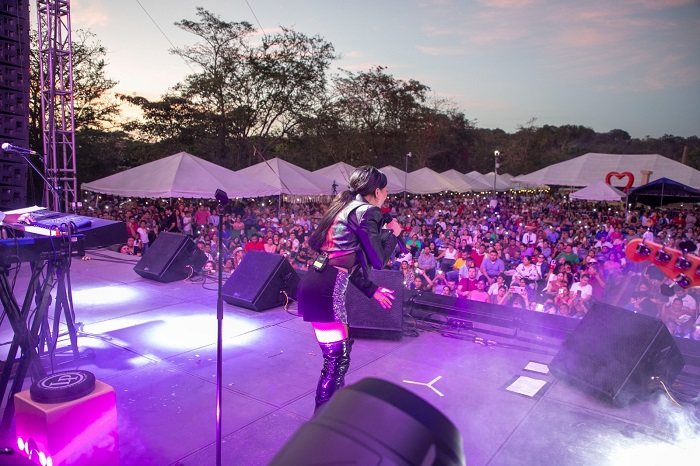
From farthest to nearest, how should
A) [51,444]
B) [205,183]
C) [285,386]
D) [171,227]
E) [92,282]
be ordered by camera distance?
1. [171,227]
2. [205,183]
3. [92,282]
4. [285,386]
5. [51,444]

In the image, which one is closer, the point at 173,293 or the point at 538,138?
the point at 173,293

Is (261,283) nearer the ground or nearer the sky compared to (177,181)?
nearer the ground

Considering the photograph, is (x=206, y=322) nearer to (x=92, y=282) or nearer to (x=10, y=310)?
(x=10, y=310)

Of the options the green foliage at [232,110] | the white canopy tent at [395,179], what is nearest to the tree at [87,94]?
the green foliage at [232,110]

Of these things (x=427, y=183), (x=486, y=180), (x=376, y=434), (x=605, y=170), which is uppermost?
(x=605, y=170)

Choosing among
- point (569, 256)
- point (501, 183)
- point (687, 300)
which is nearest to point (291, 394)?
point (687, 300)

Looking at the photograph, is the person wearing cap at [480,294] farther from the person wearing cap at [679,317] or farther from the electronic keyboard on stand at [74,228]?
the electronic keyboard on stand at [74,228]

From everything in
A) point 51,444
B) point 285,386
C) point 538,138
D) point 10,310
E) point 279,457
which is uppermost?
point 538,138

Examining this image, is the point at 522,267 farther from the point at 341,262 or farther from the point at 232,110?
the point at 232,110

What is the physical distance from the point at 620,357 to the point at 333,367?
93.2 inches

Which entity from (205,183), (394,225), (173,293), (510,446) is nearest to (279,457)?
(394,225)

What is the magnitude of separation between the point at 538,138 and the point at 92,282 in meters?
65.4

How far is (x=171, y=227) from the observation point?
14.3 metres

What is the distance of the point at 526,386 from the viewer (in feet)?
13.5
